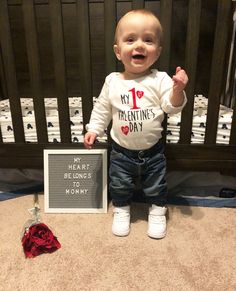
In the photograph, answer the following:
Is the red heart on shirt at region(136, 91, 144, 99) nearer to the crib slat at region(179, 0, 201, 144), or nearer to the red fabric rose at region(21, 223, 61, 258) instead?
the crib slat at region(179, 0, 201, 144)

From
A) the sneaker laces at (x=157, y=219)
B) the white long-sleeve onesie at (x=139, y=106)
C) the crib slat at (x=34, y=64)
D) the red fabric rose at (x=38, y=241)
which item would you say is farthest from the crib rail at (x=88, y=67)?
the red fabric rose at (x=38, y=241)

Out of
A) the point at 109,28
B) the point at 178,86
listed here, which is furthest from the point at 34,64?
the point at 178,86

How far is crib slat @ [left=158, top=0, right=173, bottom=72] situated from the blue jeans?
0.98 ft

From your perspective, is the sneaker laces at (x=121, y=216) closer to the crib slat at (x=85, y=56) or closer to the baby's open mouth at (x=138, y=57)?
the crib slat at (x=85, y=56)

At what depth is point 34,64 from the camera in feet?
3.92

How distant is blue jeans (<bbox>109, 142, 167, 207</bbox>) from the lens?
1175 millimetres

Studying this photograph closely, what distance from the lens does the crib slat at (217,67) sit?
1091 millimetres

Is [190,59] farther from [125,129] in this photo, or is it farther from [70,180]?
[70,180]

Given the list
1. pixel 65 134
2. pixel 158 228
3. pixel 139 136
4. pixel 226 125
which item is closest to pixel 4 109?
pixel 65 134

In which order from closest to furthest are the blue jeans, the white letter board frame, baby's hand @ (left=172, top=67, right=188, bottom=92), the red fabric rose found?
baby's hand @ (left=172, top=67, right=188, bottom=92), the red fabric rose, the blue jeans, the white letter board frame

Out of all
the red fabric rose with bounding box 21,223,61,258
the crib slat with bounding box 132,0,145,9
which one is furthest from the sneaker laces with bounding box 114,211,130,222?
the crib slat with bounding box 132,0,145,9

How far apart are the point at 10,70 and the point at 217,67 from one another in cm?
77

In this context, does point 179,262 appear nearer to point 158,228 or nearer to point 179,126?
point 158,228

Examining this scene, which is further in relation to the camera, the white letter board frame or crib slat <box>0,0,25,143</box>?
the white letter board frame
